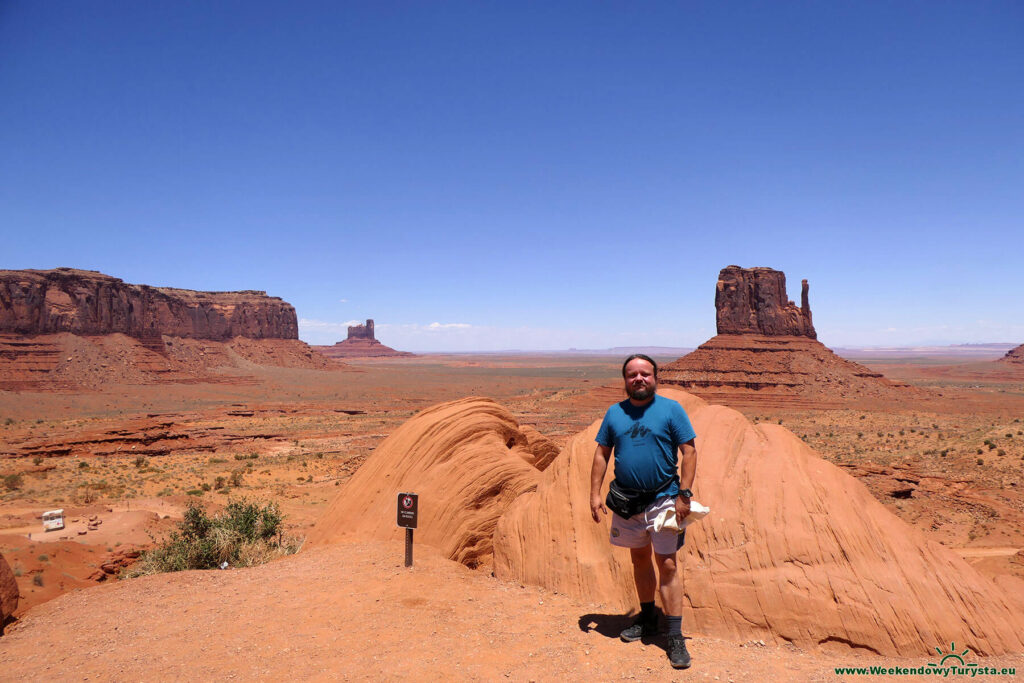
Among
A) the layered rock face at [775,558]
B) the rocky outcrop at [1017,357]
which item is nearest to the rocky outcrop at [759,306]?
the layered rock face at [775,558]

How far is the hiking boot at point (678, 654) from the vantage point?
3881 millimetres

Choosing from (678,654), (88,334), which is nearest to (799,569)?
(678,654)

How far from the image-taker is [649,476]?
4168mm

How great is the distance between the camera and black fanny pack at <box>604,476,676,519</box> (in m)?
4.16

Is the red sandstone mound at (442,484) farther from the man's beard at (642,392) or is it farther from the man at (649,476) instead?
the man's beard at (642,392)

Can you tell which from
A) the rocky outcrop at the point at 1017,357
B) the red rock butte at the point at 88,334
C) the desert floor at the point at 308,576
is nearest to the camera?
the desert floor at the point at 308,576

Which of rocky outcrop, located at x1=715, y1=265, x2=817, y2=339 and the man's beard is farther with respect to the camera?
rocky outcrop, located at x1=715, y1=265, x2=817, y2=339

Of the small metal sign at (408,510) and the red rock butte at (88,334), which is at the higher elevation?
the red rock butte at (88,334)

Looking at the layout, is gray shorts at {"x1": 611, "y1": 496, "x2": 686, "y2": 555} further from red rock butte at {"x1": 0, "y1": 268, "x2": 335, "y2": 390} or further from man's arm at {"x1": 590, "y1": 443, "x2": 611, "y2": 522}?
red rock butte at {"x1": 0, "y1": 268, "x2": 335, "y2": 390}

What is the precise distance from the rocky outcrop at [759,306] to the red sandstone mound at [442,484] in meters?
72.0

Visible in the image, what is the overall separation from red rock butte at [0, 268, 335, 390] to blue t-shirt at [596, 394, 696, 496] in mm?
79592

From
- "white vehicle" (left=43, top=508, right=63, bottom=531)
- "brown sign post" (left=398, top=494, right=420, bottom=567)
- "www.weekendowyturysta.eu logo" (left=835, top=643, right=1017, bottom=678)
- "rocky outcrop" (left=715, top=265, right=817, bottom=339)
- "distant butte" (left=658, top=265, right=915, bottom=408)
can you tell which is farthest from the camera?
"rocky outcrop" (left=715, top=265, right=817, bottom=339)

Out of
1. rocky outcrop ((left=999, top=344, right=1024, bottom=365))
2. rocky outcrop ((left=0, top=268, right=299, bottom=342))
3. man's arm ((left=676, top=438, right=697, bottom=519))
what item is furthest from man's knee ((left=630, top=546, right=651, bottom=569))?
rocky outcrop ((left=999, top=344, right=1024, bottom=365))

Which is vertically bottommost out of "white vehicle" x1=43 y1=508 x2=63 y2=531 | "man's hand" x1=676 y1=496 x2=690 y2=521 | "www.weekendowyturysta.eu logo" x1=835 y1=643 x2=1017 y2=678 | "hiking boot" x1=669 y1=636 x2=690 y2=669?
"white vehicle" x1=43 y1=508 x2=63 y2=531
